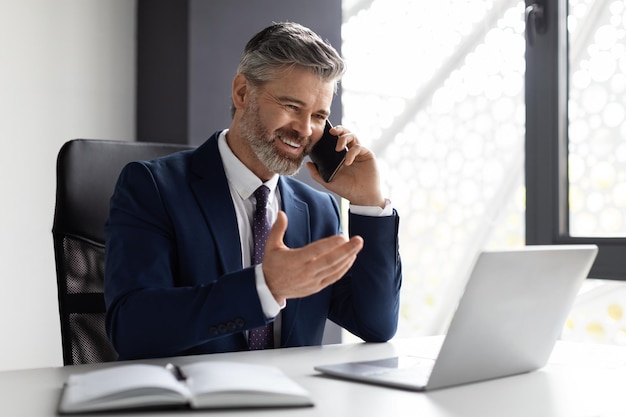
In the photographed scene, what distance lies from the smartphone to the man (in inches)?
0.8

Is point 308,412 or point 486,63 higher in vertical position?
point 486,63

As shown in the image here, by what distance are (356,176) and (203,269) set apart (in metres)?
0.45

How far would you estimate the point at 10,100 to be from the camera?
2625mm

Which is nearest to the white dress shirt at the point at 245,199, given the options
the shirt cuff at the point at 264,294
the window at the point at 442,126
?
the shirt cuff at the point at 264,294

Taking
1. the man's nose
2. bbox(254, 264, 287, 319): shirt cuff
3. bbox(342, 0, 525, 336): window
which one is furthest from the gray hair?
bbox(342, 0, 525, 336): window

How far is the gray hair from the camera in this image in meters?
1.83

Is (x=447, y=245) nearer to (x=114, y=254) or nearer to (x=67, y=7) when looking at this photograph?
(x=67, y=7)

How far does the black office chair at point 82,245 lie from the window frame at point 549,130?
159cm

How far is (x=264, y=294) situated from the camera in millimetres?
1321

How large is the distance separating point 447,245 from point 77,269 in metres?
3.36

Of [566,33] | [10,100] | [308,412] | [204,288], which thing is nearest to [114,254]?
[204,288]

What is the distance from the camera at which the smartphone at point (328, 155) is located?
1881 millimetres

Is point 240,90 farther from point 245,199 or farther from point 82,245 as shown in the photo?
point 82,245

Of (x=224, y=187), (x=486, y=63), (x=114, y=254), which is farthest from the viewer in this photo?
(x=486, y=63)
